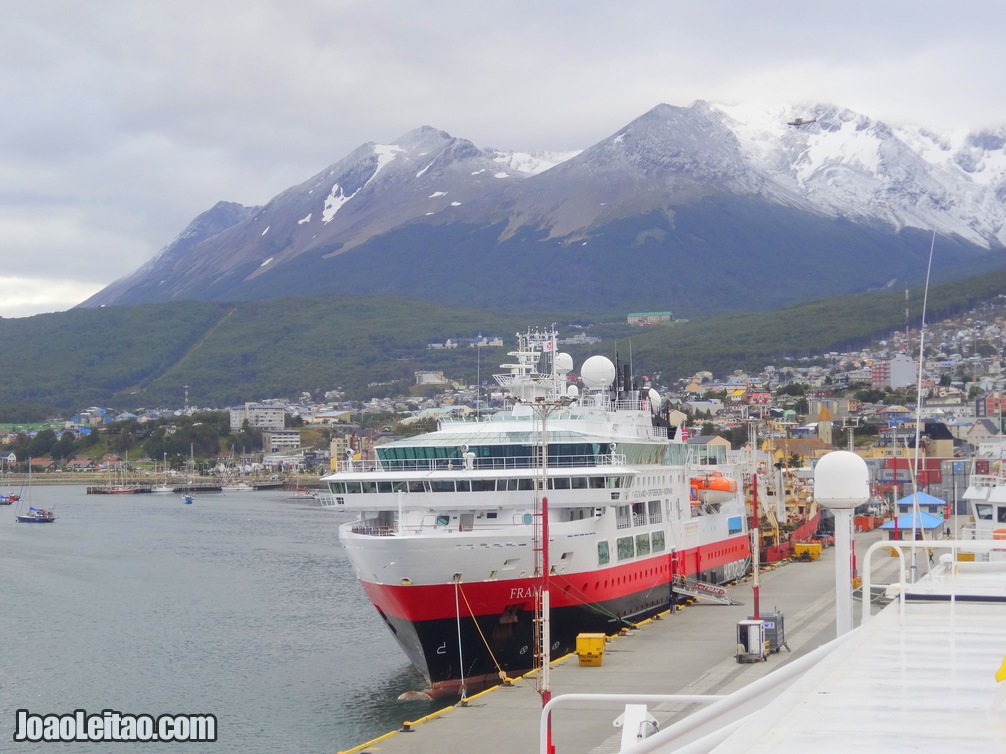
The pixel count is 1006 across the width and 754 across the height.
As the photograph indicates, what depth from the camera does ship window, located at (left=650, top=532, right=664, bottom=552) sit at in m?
38.5

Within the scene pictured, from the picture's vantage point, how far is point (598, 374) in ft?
144

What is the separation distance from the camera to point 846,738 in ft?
21.9

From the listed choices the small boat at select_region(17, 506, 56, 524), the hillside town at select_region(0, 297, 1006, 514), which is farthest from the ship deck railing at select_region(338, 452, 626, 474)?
the small boat at select_region(17, 506, 56, 524)

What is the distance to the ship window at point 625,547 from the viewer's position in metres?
35.0

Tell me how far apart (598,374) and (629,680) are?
1815 cm

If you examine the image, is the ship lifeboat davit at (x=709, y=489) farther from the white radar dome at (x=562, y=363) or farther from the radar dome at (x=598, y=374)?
the white radar dome at (x=562, y=363)

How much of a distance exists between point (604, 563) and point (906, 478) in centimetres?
6122

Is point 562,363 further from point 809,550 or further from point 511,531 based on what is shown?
point 809,550

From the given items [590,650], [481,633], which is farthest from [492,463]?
[590,650]

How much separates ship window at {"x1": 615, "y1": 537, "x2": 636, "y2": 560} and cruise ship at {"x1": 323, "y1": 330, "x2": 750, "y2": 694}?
54 mm

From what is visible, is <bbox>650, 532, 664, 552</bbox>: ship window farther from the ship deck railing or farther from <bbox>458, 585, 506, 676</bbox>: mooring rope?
<bbox>458, 585, 506, 676</bbox>: mooring rope

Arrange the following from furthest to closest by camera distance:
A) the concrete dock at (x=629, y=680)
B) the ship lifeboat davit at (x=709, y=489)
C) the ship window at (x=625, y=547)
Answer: the ship lifeboat davit at (x=709, y=489) → the ship window at (x=625, y=547) → the concrete dock at (x=629, y=680)

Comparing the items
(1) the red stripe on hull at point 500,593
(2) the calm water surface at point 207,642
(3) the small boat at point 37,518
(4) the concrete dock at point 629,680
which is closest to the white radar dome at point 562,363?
(1) the red stripe on hull at point 500,593

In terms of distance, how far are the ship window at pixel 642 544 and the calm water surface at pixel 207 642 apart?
740 cm
